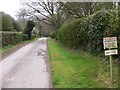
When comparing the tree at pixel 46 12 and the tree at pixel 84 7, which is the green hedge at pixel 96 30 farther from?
the tree at pixel 46 12

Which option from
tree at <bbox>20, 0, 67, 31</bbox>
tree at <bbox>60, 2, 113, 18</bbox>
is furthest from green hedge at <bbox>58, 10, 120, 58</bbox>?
tree at <bbox>20, 0, 67, 31</bbox>

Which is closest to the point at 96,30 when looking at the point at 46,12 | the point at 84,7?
the point at 84,7

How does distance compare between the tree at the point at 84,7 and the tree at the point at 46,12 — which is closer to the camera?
the tree at the point at 84,7

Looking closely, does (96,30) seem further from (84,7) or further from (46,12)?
(46,12)

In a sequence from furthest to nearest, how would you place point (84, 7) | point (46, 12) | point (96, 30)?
point (46, 12), point (84, 7), point (96, 30)

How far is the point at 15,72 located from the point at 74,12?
20.4m

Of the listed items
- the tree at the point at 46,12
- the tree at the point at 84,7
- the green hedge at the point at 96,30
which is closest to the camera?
the green hedge at the point at 96,30

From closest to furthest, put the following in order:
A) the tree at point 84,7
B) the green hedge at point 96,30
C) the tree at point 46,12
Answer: the green hedge at point 96,30 < the tree at point 84,7 < the tree at point 46,12

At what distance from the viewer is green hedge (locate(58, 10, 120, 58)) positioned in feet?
38.5

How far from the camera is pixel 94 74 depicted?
10242 mm

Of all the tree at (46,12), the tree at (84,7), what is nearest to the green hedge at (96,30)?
the tree at (84,7)

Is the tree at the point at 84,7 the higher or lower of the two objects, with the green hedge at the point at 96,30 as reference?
higher

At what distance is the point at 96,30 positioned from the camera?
15.0 metres

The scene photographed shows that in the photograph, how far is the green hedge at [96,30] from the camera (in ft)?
38.5
